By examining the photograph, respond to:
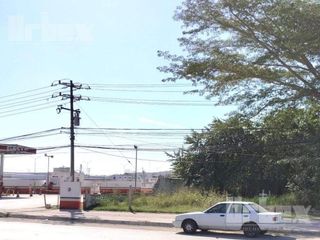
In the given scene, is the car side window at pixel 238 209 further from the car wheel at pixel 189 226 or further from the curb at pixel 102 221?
the curb at pixel 102 221

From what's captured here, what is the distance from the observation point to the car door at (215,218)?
21188 mm

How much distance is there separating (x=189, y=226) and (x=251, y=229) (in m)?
2.62

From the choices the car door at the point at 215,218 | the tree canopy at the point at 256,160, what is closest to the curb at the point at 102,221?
the car door at the point at 215,218

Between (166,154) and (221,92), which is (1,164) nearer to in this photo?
(166,154)

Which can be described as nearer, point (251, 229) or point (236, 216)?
point (251, 229)

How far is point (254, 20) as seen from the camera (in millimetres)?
22266

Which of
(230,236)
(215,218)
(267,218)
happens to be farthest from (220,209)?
(267,218)

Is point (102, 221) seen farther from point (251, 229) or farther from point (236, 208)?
point (251, 229)

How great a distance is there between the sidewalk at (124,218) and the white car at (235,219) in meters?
1.65

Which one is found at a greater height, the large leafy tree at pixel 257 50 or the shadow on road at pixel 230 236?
the large leafy tree at pixel 257 50

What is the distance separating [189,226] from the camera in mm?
21688

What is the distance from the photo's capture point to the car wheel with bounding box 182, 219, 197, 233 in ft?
70.9

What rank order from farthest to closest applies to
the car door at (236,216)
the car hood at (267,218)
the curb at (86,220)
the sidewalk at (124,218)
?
the curb at (86,220) → the sidewalk at (124,218) → the car door at (236,216) → the car hood at (267,218)

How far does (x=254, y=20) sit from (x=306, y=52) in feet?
8.23
